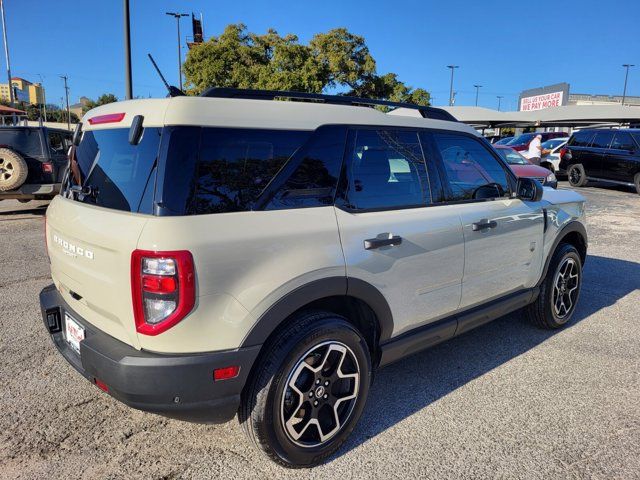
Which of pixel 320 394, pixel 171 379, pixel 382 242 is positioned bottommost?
pixel 320 394

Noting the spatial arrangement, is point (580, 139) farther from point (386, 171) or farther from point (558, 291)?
point (386, 171)

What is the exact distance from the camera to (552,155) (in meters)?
17.5

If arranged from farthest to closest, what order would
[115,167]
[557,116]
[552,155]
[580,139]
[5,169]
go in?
[557,116] < [552,155] < [580,139] < [5,169] < [115,167]

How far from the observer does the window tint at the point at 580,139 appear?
15320 millimetres

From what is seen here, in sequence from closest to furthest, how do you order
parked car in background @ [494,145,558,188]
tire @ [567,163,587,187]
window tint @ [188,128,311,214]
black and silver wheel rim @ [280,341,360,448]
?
window tint @ [188,128,311,214] < black and silver wheel rim @ [280,341,360,448] < parked car in background @ [494,145,558,188] < tire @ [567,163,587,187]

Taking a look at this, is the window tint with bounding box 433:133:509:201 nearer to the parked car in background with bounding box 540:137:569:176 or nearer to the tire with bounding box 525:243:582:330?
the tire with bounding box 525:243:582:330

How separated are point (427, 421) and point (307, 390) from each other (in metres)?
0.91

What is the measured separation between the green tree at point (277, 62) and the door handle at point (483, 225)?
92.1ft

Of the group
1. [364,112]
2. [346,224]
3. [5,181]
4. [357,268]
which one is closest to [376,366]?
[357,268]

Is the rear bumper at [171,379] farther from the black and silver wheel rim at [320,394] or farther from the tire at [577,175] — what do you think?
the tire at [577,175]

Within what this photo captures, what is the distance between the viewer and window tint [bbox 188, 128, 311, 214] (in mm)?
2074

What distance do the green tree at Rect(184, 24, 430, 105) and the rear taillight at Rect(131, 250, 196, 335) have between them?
96.0ft

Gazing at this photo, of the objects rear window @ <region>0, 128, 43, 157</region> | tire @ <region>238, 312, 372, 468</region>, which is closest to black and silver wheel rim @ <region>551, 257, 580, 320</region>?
tire @ <region>238, 312, 372, 468</region>

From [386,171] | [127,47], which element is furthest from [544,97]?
[386,171]
